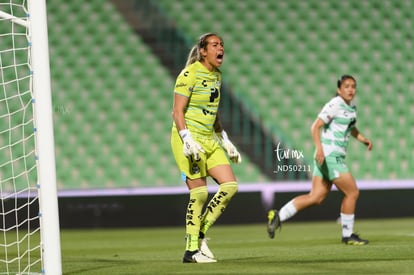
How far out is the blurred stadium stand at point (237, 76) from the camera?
13688 millimetres

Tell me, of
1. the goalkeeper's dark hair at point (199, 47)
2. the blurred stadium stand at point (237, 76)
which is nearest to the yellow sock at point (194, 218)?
the goalkeeper's dark hair at point (199, 47)

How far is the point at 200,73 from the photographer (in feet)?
20.1

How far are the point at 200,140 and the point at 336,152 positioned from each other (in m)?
2.61

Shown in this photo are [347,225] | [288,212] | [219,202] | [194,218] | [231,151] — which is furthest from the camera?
[288,212]

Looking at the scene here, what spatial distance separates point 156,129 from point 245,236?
3.73 metres

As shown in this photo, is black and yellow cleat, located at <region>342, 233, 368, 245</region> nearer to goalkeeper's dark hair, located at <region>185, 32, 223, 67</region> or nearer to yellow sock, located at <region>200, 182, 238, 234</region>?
yellow sock, located at <region>200, 182, 238, 234</region>

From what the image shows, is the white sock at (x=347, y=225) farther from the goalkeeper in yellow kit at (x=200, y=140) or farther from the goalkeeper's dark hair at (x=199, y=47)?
the goalkeeper's dark hair at (x=199, y=47)

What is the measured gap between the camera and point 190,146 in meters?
5.82

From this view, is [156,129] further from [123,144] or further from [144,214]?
[144,214]

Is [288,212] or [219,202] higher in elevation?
[219,202]

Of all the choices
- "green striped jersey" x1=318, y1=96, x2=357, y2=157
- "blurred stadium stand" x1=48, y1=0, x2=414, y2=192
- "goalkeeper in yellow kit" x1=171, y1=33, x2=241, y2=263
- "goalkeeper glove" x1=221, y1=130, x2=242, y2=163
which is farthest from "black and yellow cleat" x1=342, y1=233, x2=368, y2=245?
"blurred stadium stand" x1=48, y1=0, x2=414, y2=192

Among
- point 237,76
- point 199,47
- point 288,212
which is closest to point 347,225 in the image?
point 288,212

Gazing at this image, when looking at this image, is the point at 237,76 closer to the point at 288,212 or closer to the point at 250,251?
the point at 288,212

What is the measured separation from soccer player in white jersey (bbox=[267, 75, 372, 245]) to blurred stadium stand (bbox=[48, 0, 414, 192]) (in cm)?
492
